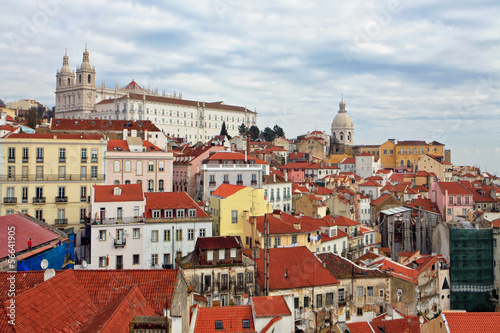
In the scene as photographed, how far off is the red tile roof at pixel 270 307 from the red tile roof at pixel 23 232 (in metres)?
12.3

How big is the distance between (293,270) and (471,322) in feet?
44.4

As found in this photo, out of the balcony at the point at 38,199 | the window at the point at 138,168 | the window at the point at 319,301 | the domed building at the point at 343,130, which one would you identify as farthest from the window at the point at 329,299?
the domed building at the point at 343,130

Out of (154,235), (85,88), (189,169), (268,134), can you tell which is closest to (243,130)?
(268,134)

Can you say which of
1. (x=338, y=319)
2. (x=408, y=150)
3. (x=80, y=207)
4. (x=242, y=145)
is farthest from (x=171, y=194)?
Result: (x=408, y=150)

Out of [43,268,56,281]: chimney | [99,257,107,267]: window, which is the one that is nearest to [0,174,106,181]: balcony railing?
[99,257,107,267]: window

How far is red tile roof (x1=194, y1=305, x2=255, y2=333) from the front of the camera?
19.8m

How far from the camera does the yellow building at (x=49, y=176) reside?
135 feet

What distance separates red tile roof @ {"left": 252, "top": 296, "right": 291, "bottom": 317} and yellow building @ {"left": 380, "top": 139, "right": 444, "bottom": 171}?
94418 millimetres

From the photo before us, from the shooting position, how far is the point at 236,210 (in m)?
39.5

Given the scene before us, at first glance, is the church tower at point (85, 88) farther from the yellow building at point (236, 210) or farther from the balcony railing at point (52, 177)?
the yellow building at point (236, 210)

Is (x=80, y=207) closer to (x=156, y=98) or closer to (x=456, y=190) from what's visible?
(x=456, y=190)

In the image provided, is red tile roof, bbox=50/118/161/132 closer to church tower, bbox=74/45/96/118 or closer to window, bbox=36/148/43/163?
window, bbox=36/148/43/163

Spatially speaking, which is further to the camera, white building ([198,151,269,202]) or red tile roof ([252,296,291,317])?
white building ([198,151,269,202])

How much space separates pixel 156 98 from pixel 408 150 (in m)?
74.8
